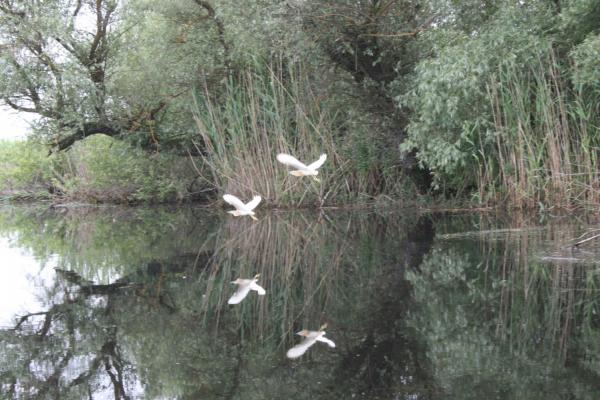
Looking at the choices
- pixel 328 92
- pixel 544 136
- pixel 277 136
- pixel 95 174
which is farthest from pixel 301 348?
pixel 95 174

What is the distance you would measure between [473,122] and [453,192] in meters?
2.73

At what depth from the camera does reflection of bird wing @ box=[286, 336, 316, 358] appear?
8.63ft

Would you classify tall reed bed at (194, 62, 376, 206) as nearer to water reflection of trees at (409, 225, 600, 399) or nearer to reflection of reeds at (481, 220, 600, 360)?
reflection of reeds at (481, 220, 600, 360)

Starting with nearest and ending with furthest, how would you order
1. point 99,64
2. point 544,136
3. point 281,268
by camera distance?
point 281,268 → point 544,136 → point 99,64

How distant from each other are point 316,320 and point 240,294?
0.83 m

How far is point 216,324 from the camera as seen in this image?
10.6ft

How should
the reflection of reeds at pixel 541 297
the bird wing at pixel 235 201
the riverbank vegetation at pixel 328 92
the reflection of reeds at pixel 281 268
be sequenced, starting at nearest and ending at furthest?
the reflection of reeds at pixel 541 297, the reflection of reeds at pixel 281 268, the bird wing at pixel 235 201, the riverbank vegetation at pixel 328 92

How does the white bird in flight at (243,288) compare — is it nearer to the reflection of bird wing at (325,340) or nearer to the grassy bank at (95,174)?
the reflection of bird wing at (325,340)

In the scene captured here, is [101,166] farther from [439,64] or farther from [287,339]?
[287,339]

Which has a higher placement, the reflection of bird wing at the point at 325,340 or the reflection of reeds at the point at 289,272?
the reflection of bird wing at the point at 325,340

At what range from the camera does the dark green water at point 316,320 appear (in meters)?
2.32

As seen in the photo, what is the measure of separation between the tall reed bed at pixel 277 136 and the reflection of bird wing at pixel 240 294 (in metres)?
6.10

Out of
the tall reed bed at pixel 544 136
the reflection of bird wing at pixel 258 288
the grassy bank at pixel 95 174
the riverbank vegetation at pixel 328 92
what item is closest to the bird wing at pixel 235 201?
the reflection of bird wing at pixel 258 288

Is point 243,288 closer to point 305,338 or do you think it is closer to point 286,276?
point 286,276
